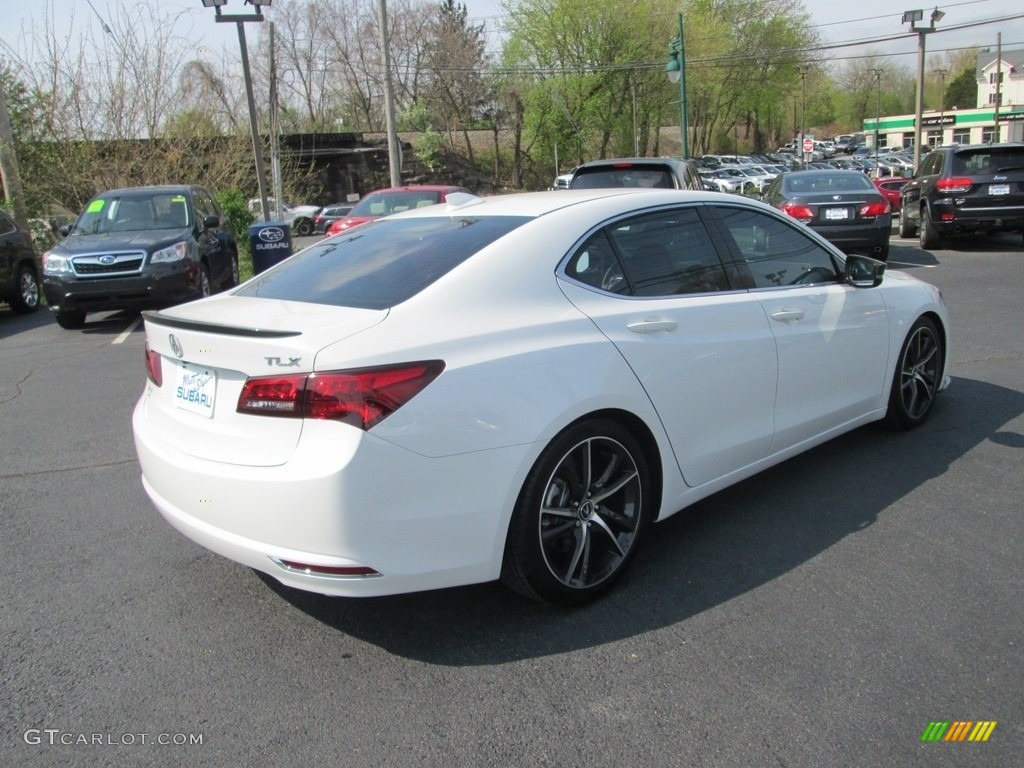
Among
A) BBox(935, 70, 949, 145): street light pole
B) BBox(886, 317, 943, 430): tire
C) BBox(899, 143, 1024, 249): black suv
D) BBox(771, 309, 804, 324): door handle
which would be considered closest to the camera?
BBox(771, 309, 804, 324): door handle

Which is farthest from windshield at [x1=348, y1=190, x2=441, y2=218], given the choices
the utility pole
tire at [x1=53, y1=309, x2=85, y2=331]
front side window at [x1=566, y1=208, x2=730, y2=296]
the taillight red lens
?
the taillight red lens

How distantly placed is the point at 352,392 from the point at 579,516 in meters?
1.06

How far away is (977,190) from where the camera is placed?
1419 centimetres

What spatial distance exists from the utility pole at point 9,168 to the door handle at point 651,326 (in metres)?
16.2

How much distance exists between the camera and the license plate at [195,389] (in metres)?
3.11

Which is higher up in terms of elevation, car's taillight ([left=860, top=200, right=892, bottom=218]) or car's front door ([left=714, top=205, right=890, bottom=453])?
car's taillight ([left=860, top=200, right=892, bottom=218])

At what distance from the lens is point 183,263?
10.5 m

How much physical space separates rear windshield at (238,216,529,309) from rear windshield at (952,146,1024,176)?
13274 millimetres

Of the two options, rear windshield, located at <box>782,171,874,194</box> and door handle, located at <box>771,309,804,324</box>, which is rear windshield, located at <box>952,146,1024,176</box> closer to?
rear windshield, located at <box>782,171,874,194</box>

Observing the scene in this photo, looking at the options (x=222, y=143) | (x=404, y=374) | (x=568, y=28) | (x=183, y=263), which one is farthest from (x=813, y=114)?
(x=404, y=374)

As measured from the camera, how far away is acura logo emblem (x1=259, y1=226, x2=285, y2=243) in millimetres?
12953

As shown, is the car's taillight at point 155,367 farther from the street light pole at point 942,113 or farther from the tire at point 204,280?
the street light pole at point 942,113

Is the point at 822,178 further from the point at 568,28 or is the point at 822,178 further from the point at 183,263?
the point at 568,28

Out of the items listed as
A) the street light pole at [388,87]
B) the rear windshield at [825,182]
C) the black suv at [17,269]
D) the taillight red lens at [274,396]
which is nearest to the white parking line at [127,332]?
the black suv at [17,269]
